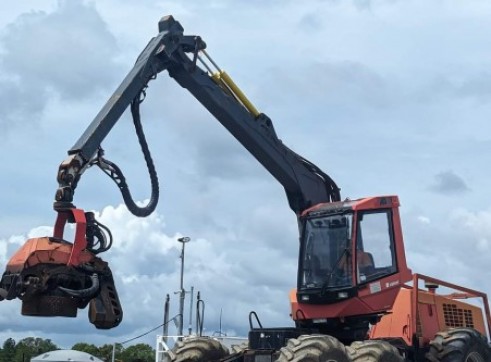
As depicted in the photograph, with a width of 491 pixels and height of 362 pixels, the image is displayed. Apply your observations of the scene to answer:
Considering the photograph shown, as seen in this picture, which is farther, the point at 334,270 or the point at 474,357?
the point at 474,357

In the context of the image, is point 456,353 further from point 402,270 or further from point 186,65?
point 186,65

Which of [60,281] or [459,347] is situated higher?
[60,281]

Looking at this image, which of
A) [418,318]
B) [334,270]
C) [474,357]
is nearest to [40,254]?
[334,270]

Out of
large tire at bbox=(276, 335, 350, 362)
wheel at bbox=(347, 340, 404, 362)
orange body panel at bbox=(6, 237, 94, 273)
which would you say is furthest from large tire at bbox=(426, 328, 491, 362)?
orange body panel at bbox=(6, 237, 94, 273)

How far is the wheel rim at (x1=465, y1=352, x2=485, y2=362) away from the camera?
15258 mm

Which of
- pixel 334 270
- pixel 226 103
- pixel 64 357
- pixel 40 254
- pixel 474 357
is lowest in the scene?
pixel 64 357

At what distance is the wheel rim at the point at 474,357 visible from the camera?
1526 cm

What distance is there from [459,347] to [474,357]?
43 centimetres

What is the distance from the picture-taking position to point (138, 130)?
15805mm

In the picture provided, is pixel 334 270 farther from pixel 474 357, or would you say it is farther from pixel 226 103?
pixel 226 103

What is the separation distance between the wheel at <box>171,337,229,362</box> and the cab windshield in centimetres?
216

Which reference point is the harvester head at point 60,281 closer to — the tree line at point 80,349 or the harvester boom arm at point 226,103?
the harvester boom arm at point 226,103

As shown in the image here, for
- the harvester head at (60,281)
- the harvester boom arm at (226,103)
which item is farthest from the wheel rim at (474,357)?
the harvester head at (60,281)

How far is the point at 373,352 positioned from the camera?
13156 mm
